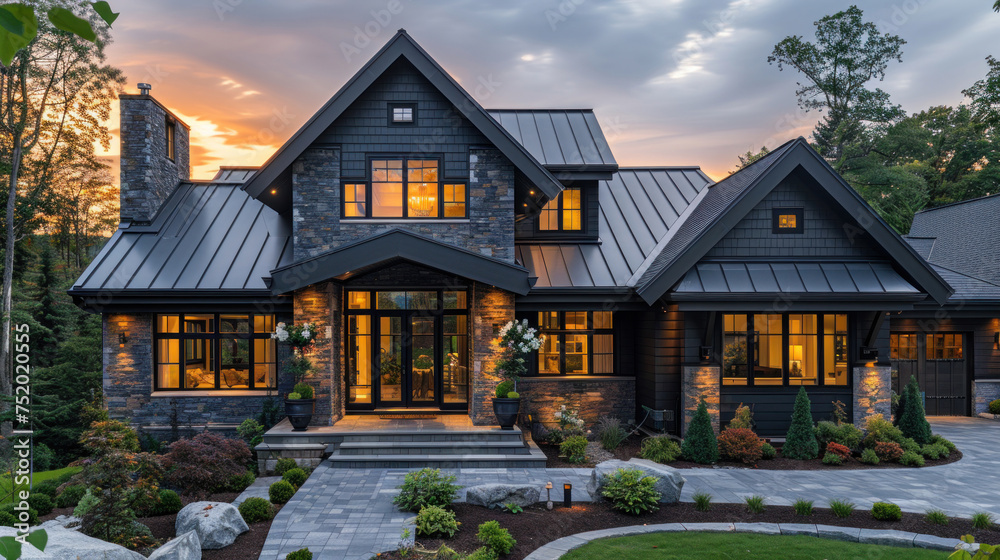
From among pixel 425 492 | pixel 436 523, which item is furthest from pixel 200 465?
pixel 436 523

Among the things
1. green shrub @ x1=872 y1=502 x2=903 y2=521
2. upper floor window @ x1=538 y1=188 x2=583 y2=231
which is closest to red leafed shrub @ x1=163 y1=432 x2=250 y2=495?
upper floor window @ x1=538 y1=188 x2=583 y2=231

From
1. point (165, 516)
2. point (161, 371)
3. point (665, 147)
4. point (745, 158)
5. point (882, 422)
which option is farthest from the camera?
point (745, 158)

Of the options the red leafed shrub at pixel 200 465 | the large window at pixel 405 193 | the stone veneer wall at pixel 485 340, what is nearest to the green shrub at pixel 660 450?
the stone veneer wall at pixel 485 340

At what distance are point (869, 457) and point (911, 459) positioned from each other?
75cm

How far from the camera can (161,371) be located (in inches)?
504

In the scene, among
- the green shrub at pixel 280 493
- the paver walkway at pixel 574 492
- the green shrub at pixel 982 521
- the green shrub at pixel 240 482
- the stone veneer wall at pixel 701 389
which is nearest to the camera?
the paver walkway at pixel 574 492

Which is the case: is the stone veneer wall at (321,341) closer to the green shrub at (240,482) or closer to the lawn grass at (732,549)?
the green shrub at (240,482)

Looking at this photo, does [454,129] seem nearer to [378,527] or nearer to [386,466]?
[386,466]

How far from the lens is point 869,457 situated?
11.1 m

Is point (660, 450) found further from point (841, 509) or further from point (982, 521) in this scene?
point (982, 521)

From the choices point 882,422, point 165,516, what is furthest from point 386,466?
point 882,422

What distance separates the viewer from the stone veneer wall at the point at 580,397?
43.9 ft

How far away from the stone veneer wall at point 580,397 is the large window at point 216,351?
5974 millimetres

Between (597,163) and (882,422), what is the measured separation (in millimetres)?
8653
